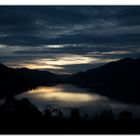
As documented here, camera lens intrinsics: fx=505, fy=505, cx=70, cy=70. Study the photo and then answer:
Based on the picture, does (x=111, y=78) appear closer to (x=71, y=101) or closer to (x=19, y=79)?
(x=71, y=101)

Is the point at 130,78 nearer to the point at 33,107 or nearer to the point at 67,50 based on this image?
the point at 67,50

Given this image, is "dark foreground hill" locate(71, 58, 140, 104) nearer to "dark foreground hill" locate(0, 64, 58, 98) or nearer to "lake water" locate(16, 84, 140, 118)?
"lake water" locate(16, 84, 140, 118)

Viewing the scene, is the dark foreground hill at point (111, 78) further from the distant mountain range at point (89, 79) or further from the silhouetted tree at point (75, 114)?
the silhouetted tree at point (75, 114)

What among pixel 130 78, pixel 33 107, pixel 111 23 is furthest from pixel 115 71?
pixel 33 107

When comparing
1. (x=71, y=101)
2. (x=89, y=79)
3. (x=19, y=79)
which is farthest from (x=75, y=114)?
(x=19, y=79)

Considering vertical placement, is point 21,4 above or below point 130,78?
above

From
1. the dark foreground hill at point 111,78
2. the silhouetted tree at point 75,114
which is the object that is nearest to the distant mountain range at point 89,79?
the dark foreground hill at point 111,78

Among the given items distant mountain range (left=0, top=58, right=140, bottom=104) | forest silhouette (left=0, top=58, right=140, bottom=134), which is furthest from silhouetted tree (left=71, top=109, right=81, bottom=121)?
distant mountain range (left=0, top=58, right=140, bottom=104)
